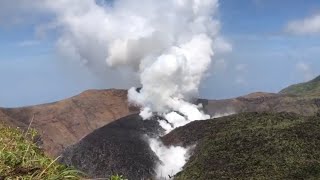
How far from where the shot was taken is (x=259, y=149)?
208 feet

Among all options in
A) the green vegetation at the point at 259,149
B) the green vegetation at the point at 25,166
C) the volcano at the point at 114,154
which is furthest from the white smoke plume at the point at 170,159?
the green vegetation at the point at 25,166

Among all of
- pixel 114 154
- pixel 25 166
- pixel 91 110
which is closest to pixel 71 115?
pixel 91 110

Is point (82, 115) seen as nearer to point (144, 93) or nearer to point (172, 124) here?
point (144, 93)

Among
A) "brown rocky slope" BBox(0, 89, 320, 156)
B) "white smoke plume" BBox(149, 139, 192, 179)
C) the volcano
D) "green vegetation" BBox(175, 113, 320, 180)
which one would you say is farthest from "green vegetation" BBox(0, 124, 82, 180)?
"brown rocky slope" BBox(0, 89, 320, 156)

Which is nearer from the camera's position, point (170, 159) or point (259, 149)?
point (259, 149)

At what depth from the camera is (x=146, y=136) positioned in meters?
95.4

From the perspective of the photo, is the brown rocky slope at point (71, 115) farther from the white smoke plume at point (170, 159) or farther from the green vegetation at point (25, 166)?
the green vegetation at point (25, 166)

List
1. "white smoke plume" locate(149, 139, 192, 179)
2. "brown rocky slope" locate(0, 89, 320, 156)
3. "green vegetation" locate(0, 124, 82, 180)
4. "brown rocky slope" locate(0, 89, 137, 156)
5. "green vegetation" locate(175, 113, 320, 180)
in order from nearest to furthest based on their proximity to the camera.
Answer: "green vegetation" locate(0, 124, 82, 180), "green vegetation" locate(175, 113, 320, 180), "white smoke plume" locate(149, 139, 192, 179), "brown rocky slope" locate(0, 89, 137, 156), "brown rocky slope" locate(0, 89, 320, 156)

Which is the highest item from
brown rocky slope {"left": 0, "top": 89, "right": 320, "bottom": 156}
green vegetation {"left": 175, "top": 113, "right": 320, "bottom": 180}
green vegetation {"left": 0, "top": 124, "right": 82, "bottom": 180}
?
brown rocky slope {"left": 0, "top": 89, "right": 320, "bottom": 156}

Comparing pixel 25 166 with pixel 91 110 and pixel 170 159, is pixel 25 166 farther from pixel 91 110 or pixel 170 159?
pixel 91 110

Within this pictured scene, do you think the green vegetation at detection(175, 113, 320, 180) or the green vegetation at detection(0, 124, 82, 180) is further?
the green vegetation at detection(175, 113, 320, 180)

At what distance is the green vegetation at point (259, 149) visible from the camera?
183 feet

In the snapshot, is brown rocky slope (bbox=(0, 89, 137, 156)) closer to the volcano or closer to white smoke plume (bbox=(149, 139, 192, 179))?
the volcano

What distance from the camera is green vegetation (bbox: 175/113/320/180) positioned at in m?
55.7
